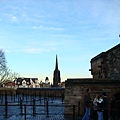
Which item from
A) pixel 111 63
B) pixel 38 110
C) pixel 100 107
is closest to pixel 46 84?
pixel 38 110

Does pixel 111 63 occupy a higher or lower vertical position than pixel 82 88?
higher

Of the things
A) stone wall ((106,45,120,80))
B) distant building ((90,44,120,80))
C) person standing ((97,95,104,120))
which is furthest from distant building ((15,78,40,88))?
person standing ((97,95,104,120))

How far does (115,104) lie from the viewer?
14367 millimetres

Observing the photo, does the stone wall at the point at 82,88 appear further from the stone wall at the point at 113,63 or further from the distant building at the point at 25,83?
the distant building at the point at 25,83

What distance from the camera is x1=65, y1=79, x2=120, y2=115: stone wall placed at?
16969mm

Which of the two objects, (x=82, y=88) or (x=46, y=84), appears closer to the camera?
(x=82, y=88)

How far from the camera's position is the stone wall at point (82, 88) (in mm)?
16969

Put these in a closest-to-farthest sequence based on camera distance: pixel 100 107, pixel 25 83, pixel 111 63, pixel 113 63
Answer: pixel 100 107
pixel 113 63
pixel 111 63
pixel 25 83

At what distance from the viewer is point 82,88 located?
1759 cm

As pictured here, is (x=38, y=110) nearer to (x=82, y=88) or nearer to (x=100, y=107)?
(x=82, y=88)

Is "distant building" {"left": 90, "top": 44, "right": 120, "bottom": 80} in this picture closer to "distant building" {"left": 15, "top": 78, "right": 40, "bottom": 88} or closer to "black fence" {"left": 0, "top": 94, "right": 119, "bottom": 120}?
"black fence" {"left": 0, "top": 94, "right": 119, "bottom": 120}

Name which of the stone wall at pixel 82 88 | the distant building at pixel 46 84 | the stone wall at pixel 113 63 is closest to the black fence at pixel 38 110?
the stone wall at pixel 82 88

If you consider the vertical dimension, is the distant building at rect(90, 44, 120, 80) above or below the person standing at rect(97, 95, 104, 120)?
above

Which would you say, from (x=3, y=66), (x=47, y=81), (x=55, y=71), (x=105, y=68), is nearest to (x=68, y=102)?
(x=105, y=68)
